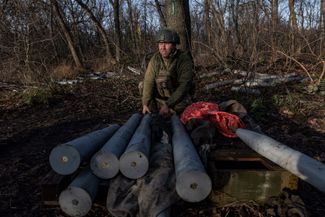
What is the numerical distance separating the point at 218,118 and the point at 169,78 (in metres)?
1.31

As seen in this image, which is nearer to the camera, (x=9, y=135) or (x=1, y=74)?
(x=9, y=135)

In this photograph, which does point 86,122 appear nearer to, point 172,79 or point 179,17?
point 172,79

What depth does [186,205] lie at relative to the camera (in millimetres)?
3102

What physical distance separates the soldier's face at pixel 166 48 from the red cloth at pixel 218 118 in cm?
103

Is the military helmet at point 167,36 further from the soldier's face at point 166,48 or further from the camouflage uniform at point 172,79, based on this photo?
the camouflage uniform at point 172,79

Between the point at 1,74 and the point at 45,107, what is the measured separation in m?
3.14

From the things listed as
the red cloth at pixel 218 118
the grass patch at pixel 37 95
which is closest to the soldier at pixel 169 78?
the red cloth at pixel 218 118

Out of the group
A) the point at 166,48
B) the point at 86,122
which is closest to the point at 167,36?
the point at 166,48

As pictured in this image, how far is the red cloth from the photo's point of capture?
427 centimetres

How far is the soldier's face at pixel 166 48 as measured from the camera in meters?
5.05

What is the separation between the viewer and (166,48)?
508 centimetres

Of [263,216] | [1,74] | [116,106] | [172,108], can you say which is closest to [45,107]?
[116,106]

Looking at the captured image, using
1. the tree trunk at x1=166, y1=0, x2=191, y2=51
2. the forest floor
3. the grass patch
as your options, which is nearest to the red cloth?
the forest floor

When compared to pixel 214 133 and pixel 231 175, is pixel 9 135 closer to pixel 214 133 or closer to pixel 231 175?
pixel 214 133
